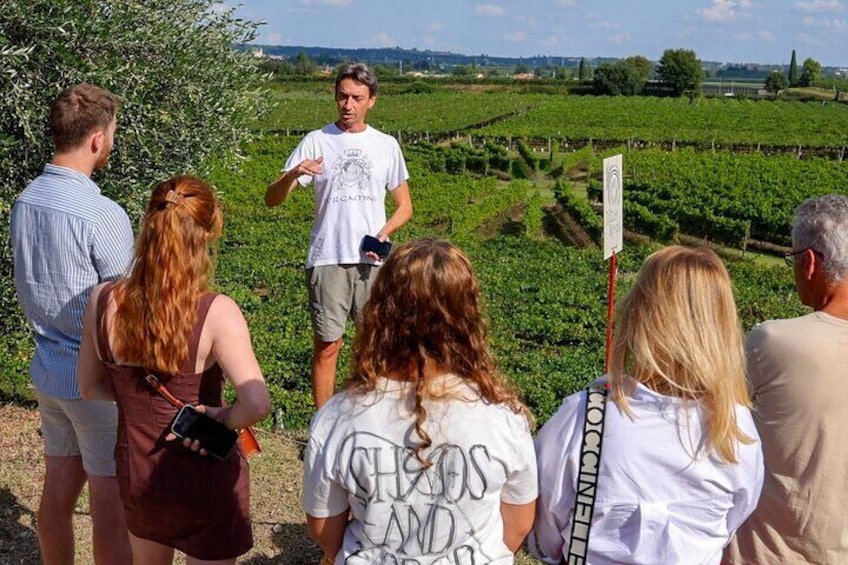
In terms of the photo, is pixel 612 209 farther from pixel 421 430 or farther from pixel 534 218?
pixel 534 218

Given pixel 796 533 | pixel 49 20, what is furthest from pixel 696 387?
pixel 49 20

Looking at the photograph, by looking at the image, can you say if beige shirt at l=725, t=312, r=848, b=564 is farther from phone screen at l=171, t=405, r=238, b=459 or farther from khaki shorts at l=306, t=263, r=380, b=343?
khaki shorts at l=306, t=263, r=380, b=343

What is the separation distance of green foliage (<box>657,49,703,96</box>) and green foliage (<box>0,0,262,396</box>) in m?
111

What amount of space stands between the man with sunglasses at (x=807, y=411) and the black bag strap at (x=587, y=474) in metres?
0.70

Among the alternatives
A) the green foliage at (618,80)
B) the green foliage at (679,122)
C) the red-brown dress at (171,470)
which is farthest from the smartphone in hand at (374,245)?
the green foliage at (618,80)

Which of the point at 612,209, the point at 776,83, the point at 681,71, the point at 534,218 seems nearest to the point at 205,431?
the point at 612,209

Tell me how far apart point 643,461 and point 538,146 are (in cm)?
4796

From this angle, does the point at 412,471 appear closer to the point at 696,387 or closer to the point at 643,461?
the point at 643,461

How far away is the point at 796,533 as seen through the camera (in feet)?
9.68

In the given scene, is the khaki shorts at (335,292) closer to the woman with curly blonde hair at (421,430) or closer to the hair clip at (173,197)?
the hair clip at (173,197)

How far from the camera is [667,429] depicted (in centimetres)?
256

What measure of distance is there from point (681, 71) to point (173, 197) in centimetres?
11591

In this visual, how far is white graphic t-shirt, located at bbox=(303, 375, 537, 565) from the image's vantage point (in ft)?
8.09

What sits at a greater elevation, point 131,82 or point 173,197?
point 131,82
